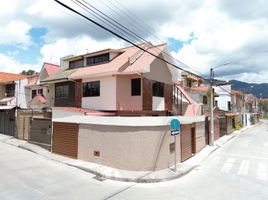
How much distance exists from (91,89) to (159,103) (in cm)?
597

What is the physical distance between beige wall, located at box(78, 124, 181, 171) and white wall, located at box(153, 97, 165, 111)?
573 cm

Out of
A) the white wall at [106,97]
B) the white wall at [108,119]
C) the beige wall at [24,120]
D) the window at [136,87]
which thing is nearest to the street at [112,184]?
the white wall at [108,119]

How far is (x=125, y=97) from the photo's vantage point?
18703mm

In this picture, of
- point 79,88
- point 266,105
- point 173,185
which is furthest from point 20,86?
point 266,105

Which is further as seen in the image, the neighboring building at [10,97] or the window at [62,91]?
the neighboring building at [10,97]

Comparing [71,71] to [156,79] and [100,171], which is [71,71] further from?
[100,171]

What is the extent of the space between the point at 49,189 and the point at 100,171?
10.6 ft

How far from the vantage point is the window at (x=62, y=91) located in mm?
21938

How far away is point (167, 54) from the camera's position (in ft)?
67.0

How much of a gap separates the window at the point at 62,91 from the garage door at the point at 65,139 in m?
5.43

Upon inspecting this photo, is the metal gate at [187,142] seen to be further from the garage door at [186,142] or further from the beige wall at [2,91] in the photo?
the beige wall at [2,91]

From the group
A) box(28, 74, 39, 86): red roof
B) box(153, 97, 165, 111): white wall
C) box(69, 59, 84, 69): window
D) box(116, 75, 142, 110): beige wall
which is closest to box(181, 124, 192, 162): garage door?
box(153, 97, 165, 111): white wall

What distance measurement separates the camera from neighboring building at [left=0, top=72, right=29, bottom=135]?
24352 mm

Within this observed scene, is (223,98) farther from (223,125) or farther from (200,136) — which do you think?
(200,136)
